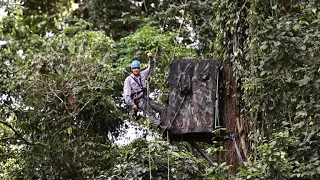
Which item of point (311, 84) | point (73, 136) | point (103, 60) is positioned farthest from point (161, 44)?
point (311, 84)

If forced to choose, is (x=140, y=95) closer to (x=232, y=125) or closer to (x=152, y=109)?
(x=152, y=109)

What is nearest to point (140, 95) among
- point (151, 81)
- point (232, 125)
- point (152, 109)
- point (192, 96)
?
point (152, 109)

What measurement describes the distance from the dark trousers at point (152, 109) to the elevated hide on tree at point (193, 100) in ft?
0.33

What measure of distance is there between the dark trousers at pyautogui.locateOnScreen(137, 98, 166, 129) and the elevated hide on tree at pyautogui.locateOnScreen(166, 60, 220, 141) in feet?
0.33

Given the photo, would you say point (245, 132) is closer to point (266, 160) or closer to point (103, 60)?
point (266, 160)

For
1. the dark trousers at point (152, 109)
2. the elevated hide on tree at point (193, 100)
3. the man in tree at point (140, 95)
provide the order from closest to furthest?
1. the elevated hide on tree at point (193, 100)
2. the dark trousers at point (152, 109)
3. the man in tree at point (140, 95)

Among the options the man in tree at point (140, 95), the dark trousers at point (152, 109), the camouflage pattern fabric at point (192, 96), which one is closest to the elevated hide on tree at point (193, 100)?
the camouflage pattern fabric at point (192, 96)

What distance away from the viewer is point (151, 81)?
541 centimetres

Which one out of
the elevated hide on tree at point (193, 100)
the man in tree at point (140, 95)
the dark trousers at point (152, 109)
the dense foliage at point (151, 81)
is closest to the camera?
the dense foliage at point (151, 81)

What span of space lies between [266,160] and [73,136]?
2903 millimetres

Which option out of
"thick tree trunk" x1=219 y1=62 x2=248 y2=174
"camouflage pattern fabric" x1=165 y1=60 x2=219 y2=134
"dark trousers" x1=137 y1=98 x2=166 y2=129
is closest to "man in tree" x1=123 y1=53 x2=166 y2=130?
"dark trousers" x1=137 y1=98 x2=166 y2=129

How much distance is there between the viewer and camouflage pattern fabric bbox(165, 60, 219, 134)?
3.74 metres

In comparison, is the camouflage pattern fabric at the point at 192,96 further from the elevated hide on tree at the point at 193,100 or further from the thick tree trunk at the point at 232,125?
the thick tree trunk at the point at 232,125

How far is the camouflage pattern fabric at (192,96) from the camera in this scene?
3.74 m
